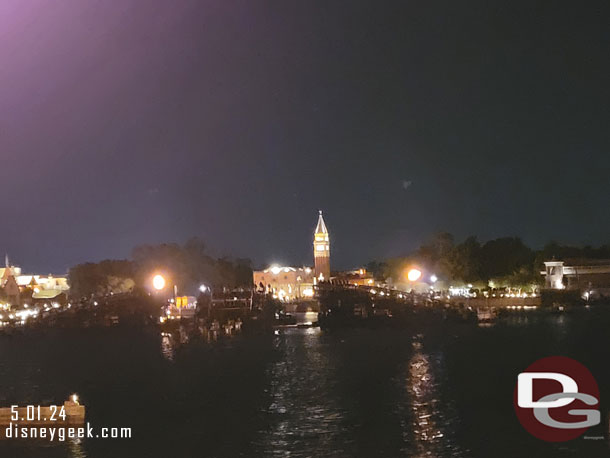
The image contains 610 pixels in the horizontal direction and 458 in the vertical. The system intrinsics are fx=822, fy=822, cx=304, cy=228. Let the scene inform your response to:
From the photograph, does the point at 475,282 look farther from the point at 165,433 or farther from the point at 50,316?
the point at 165,433

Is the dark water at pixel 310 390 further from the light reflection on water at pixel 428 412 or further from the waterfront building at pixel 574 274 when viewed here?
the waterfront building at pixel 574 274

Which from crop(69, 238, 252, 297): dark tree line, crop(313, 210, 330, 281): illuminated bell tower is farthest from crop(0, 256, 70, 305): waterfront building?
crop(313, 210, 330, 281): illuminated bell tower

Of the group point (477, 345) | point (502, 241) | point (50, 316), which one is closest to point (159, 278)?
point (50, 316)

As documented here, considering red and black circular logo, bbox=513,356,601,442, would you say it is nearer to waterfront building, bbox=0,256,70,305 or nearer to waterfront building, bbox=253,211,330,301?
waterfront building, bbox=0,256,70,305

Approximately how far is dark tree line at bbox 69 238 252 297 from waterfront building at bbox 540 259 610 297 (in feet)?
150

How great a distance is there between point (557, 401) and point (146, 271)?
88.0m

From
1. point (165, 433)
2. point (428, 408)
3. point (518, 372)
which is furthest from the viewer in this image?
point (518, 372)

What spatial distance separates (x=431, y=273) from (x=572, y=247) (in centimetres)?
1997

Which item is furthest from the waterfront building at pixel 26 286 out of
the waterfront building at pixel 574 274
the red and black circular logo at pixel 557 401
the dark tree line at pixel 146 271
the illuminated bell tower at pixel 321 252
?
the red and black circular logo at pixel 557 401

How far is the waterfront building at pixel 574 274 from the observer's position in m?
91.1

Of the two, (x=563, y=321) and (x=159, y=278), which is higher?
(x=159, y=278)

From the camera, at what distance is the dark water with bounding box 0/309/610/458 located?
2311cm

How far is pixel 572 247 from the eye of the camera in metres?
108

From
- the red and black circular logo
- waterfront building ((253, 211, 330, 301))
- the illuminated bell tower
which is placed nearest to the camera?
the red and black circular logo
